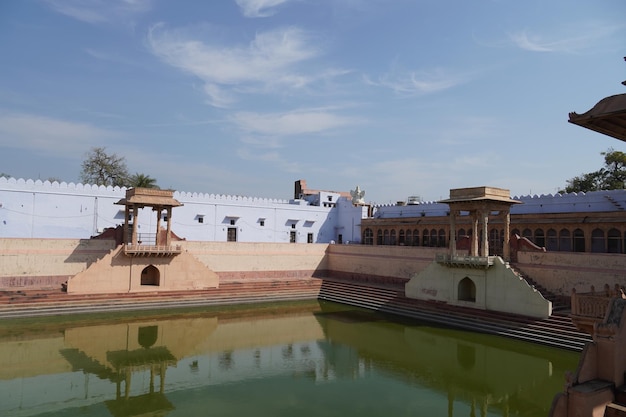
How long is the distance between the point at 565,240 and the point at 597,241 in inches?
50.4

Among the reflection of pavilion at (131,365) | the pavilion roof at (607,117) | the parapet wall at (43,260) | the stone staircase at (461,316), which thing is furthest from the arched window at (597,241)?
the parapet wall at (43,260)

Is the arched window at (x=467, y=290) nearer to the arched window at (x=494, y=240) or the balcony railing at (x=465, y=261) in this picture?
the balcony railing at (x=465, y=261)

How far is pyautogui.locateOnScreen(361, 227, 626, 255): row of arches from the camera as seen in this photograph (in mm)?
18484

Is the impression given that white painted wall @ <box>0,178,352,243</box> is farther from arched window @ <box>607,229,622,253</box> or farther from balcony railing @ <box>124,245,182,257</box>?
arched window @ <box>607,229,622,253</box>

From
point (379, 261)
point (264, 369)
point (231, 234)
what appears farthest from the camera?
point (231, 234)

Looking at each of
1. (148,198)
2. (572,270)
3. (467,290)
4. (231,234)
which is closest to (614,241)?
(572,270)

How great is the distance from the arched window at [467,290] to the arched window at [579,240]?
17.0 ft

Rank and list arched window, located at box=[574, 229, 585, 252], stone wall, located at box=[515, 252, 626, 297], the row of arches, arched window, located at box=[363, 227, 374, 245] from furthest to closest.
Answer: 1. arched window, located at box=[363, 227, 374, 245]
2. arched window, located at box=[574, 229, 585, 252]
3. the row of arches
4. stone wall, located at box=[515, 252, 626, 297]

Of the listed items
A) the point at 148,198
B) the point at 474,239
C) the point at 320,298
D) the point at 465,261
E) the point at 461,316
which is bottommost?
the point at 320,298

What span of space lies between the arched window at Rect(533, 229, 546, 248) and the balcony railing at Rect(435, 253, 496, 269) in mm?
5910

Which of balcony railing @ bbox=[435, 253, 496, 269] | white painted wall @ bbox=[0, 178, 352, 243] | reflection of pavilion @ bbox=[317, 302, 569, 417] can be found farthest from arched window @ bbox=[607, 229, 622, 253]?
white painted wall @ bbox=[0, 178, 352, 243]

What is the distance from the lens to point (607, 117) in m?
A: 5.79

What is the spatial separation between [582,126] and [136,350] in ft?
37.9

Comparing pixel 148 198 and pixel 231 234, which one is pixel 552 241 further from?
pixel 148 198
